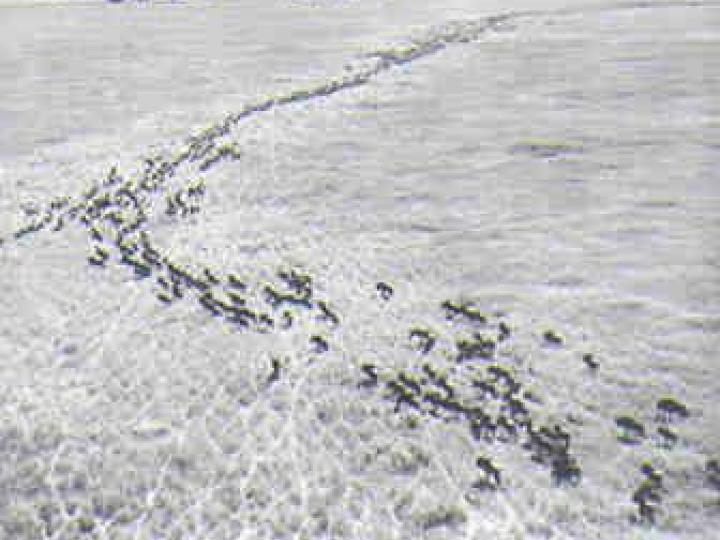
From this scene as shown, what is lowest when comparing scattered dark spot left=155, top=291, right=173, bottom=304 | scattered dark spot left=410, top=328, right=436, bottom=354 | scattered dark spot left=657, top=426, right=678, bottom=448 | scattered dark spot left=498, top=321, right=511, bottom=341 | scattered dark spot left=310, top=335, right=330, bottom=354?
scattered dark spot left=657, top=426, right=678, bottom=448

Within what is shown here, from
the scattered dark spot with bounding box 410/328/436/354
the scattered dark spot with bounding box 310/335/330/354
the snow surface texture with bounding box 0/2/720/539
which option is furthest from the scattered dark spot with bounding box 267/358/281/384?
the scattered dark spot with bounding box 410/328/436/354

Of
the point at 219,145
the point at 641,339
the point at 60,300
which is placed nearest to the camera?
the point at 641,339

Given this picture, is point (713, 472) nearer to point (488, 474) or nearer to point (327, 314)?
point (488, 474)

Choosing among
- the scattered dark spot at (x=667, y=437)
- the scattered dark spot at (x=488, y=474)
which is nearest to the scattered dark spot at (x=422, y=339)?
the scattered dark spot at (x=488, y=474)

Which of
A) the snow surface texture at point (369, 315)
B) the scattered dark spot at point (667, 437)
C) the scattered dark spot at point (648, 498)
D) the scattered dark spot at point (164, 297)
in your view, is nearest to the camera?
the scattered dark spot at point (648, 498)

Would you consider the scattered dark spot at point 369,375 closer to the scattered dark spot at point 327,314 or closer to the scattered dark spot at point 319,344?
the scattered dark spot at point 319,344

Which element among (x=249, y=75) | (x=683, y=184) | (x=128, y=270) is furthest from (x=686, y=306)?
(x=249, y=75)

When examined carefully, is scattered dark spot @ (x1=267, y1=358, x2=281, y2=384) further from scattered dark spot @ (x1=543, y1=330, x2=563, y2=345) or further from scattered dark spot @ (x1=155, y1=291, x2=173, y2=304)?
scattered dark spot @ (x1=543, y1=330, x2=563, y2=345)

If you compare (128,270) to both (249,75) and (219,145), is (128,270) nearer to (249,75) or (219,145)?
(219,145)
